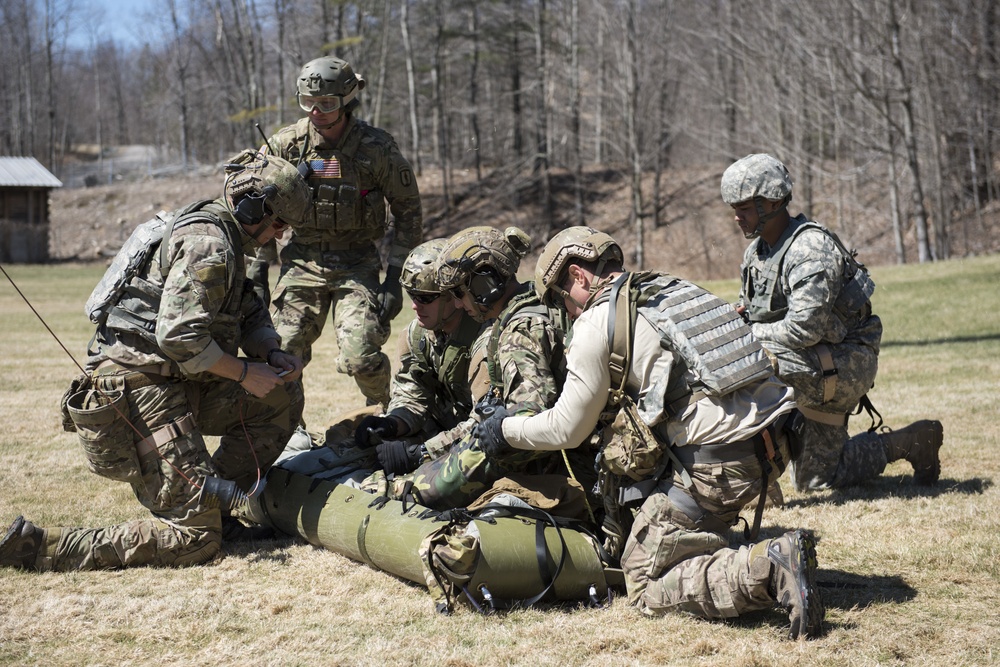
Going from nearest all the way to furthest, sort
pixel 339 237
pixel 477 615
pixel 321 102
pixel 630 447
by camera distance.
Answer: pixel 630 447 → pixel 477 615 → pixel 321 102 → pixel 339 237

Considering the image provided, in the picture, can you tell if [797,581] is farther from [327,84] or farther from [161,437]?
[327,84]

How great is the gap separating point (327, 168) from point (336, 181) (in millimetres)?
113

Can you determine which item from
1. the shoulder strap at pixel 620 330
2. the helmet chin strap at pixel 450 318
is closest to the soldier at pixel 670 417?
the shoulder strap at pixel 620 330

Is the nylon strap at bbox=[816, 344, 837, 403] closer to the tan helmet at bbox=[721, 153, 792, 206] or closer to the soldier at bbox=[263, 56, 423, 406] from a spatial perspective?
the tan helmet at bbox=[721, 153, 792, 206]

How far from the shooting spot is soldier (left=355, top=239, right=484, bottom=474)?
546cm

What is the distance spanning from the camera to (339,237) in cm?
732

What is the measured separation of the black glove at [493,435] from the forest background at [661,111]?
750 inches

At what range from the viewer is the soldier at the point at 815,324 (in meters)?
5.75

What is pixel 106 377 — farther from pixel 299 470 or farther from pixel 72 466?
pixel 72 466

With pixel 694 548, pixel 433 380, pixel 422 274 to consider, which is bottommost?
pixel 694 548

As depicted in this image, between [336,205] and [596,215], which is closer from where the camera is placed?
[336,205]

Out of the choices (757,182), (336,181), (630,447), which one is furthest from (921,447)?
(336,181)

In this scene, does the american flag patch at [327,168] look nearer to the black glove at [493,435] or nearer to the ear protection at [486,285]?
the ear protection at [486,285]

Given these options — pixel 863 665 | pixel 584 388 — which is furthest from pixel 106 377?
pixel 863 665
